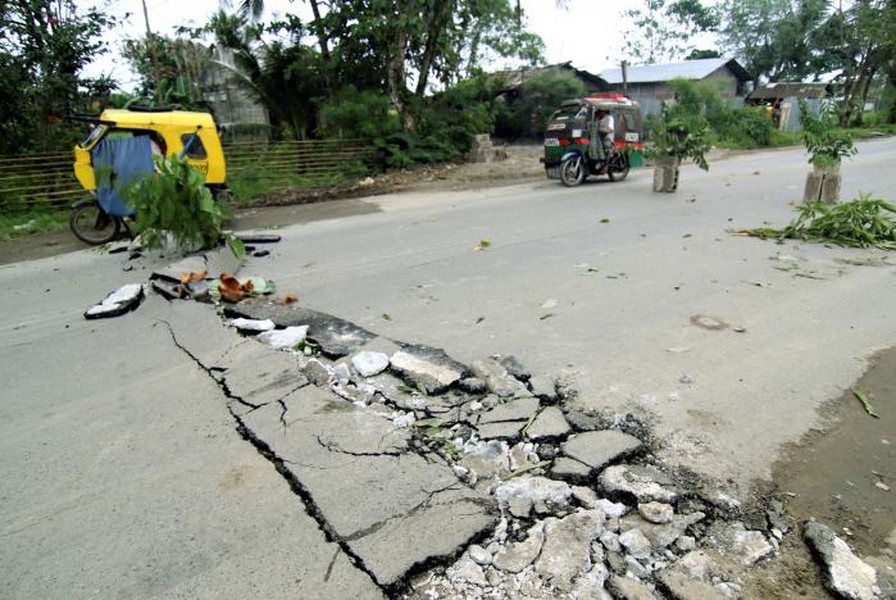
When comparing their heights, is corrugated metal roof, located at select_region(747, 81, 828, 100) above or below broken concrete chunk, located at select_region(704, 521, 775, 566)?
above

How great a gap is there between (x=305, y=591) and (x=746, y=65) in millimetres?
50458

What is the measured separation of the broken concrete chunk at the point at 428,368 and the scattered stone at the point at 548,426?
631 mm

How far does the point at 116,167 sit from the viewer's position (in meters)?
8.13

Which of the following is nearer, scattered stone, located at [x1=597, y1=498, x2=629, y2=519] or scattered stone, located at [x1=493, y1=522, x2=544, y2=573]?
scattered stone, located at [x1=493, y1=522, x2=544, y2=573]

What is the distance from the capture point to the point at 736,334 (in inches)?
169

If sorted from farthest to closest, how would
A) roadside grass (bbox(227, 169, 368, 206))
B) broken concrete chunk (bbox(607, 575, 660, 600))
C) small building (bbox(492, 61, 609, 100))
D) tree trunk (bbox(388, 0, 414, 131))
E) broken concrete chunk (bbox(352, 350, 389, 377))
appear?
1. small building (bbox(492, 61, 609, 100))
2. tree trunk (bbox(388, 0, 414, 131))
3. roadside grass (bbox(227, 169, 368, 206))
4. broken concrete chunk (bbox(352, 350, 389, 377))
5. broken concrete chunk (bbox(607, 575, 660, 600))

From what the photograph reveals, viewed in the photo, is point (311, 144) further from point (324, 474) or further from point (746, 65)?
point (746, 65)

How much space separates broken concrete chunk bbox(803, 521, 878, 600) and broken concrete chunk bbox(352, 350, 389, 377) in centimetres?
239

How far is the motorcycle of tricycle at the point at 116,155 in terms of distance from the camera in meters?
8.12

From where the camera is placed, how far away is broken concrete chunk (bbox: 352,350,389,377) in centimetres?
364

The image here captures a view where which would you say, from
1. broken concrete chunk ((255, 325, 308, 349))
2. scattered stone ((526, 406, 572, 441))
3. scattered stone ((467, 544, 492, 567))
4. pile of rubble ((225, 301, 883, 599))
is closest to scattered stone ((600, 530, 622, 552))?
pile of rubble ((225, 301, 883, 599))

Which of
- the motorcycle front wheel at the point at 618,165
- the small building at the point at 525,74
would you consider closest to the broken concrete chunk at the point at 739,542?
the motorcycle front wheel at the point at 618,165

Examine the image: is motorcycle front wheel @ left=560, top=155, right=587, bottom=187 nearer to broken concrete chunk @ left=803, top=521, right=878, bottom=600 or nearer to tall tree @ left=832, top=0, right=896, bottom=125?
broken concrete chunk @ left=803, top=521, right=878, bottom=600

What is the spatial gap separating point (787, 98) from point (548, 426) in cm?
3929
